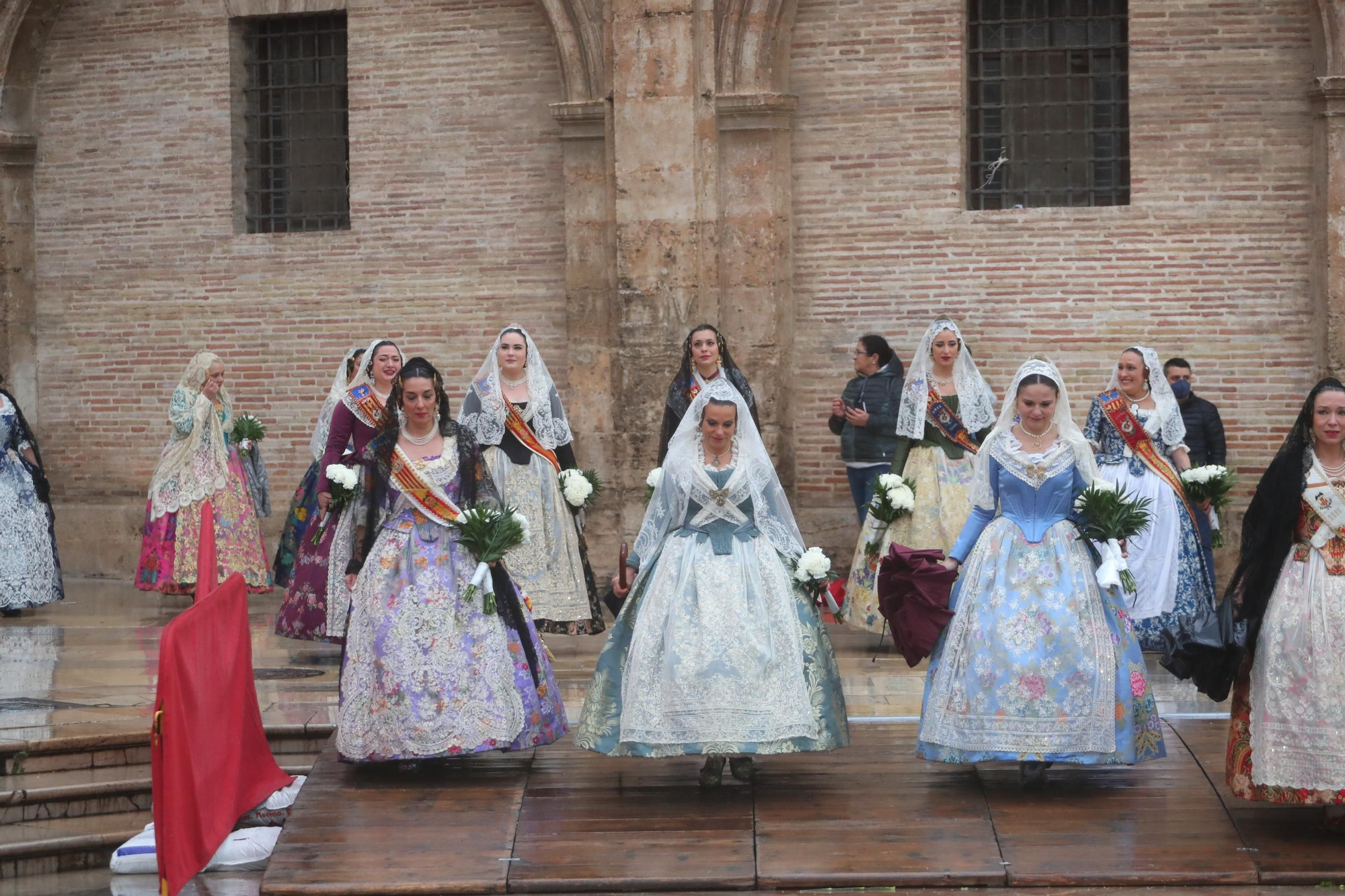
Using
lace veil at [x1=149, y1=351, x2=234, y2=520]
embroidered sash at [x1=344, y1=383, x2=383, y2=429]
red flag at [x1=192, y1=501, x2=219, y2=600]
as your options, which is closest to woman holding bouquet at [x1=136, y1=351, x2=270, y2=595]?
lace veil at [x1=149, y1=351, x2=234, y2=520]

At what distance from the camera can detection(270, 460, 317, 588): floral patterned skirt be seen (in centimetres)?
1046

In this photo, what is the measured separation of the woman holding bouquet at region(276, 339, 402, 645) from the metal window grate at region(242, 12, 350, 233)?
4.71 metres

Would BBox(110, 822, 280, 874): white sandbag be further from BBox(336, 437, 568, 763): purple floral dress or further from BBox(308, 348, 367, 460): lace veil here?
BBox(308, 348, 367, 460): lace veil

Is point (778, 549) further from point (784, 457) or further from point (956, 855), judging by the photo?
point (784, 457)

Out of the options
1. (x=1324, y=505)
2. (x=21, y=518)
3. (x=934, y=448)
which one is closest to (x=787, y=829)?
(x=1324, y=505)

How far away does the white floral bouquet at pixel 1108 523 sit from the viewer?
20.9ft

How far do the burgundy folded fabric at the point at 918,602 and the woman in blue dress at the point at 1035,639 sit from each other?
69mm

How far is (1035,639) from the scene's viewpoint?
6293 mm

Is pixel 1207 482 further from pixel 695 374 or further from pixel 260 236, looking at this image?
pixel 260 236

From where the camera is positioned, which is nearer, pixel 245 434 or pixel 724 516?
pixel 724 516

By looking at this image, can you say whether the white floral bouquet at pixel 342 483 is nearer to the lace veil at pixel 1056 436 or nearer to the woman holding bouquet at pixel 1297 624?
the lace veil at pixel 1056 436

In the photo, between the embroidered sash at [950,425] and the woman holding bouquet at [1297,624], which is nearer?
the woman holding bouquet at [1297,624]

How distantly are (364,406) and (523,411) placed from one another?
2.91 ft

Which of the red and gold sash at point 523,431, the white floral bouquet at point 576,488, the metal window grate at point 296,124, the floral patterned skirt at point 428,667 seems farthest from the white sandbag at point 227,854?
the metal window grate at point 296,124
